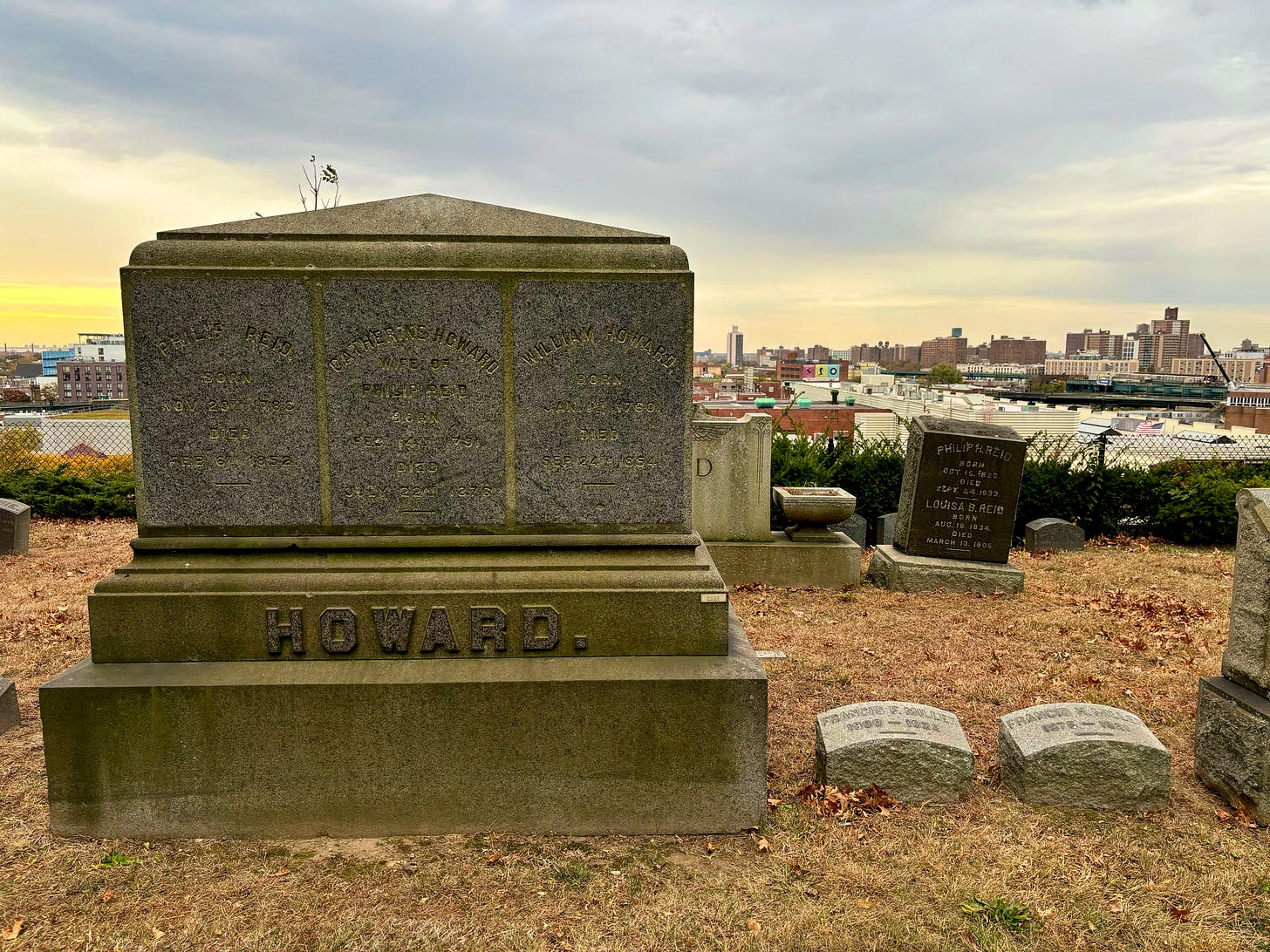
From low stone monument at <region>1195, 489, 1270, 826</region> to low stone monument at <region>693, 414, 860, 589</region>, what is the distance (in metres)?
4.59

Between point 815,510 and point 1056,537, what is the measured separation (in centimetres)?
420

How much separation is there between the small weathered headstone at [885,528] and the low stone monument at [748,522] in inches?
71.6

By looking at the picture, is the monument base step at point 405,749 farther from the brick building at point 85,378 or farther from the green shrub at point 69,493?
the brick building at point 85,378

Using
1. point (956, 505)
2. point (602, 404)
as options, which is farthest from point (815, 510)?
point (602, 404)

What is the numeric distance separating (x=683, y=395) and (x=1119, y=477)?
33.5 ft

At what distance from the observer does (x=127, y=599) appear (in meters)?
3.70

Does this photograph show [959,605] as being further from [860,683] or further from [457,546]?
[457,546]

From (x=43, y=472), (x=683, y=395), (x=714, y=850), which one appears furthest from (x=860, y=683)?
(x=43, y=472)

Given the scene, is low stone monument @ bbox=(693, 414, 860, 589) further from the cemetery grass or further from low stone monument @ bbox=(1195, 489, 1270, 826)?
low stone monument @ bbox=(1195, 489, 1270, 826)

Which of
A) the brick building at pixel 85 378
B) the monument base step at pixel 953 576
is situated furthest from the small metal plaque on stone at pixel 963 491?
the brick building at pixel 85 378

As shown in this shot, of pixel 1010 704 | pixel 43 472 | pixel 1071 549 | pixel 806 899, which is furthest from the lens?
pixel 43 472

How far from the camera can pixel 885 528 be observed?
10500 millimetres

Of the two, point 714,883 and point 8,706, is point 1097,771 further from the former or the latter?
point 8,706

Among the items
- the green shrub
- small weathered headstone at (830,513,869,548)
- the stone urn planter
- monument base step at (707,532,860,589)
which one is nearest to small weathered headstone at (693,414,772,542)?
monument base step at (707,532,860,589)
